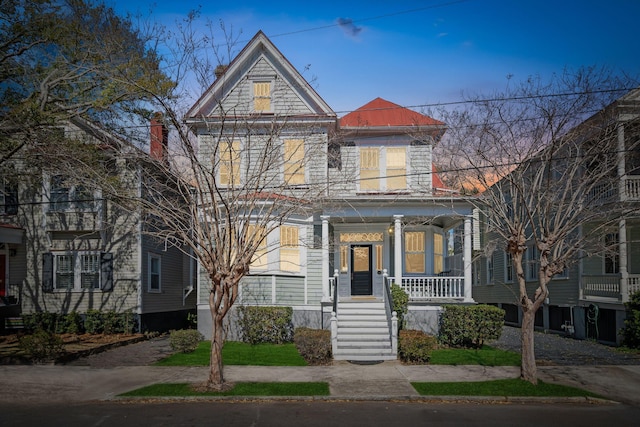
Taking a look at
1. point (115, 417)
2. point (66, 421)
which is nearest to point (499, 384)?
point (115, 417)

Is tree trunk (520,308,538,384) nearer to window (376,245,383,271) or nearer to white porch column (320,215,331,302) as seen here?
white porch column (320,215,331,302)

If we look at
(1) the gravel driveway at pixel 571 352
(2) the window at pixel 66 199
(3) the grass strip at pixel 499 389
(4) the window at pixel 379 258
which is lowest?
(1) the gravel driveway at pixel 571 352

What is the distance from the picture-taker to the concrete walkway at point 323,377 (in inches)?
479

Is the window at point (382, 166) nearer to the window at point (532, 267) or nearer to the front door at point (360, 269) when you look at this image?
the front door at point (360, 269)

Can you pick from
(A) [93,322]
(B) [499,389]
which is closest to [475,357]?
(B) [499,389]

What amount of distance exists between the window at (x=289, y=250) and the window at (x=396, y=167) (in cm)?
417

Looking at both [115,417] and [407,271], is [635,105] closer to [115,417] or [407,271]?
[407,271]

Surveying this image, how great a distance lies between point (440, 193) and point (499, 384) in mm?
9131

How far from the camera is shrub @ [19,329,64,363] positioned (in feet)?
50.3

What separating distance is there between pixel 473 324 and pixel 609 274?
577 cm

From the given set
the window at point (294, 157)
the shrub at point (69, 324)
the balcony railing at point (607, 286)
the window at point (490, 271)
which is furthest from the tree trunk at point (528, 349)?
→ the window at point (490, 271)

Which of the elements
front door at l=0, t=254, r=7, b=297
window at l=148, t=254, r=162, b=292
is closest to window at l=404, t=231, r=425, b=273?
window at l=148, t=254, r=162, b=292

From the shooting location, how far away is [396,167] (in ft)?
73.4

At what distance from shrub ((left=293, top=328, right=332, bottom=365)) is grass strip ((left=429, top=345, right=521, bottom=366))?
9.43ft
